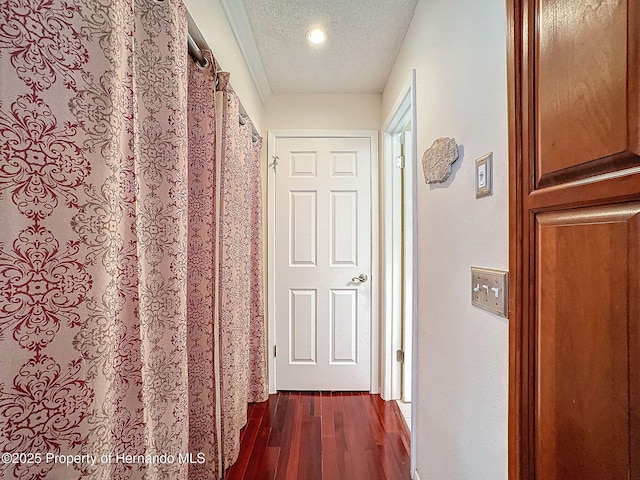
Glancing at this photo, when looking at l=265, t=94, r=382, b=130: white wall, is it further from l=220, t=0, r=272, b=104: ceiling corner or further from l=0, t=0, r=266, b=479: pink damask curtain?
l=0, t=0, r=266, b=479: pink damask curtain

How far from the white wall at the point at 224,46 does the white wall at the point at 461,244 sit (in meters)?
1.03

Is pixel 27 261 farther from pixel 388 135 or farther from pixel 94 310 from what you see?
pixel 388 135

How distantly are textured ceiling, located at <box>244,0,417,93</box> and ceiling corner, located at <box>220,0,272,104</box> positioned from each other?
0.11ft

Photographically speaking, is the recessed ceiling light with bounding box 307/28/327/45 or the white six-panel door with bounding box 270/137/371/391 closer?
the recessed ceiling light with bounding box 307/28/327/45

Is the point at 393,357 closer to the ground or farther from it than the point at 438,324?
closer to the ground

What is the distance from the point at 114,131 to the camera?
0.65m

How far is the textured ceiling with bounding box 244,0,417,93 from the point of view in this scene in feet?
5.31

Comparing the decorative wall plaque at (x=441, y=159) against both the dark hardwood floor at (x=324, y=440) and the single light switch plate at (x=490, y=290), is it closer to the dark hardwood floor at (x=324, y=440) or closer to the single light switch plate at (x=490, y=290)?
the single light switch plate at (x=490, y=290)

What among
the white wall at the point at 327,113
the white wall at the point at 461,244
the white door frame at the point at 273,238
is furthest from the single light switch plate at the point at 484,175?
the white wall at the point at 327,113

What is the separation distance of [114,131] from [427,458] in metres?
1.75

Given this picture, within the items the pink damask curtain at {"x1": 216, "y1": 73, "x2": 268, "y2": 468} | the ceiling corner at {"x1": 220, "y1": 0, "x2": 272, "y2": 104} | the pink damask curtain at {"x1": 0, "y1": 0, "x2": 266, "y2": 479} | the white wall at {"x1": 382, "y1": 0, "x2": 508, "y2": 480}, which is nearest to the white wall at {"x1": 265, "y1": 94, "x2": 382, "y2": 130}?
the ceiling corner at {"x1": 220, "y1": 0, "x2": 272, "y2": 104}

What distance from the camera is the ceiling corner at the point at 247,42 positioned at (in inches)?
61.3

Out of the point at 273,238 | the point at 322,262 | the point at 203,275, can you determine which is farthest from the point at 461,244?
the point at 273,238

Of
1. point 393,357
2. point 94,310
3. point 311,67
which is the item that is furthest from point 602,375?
point 311,67
